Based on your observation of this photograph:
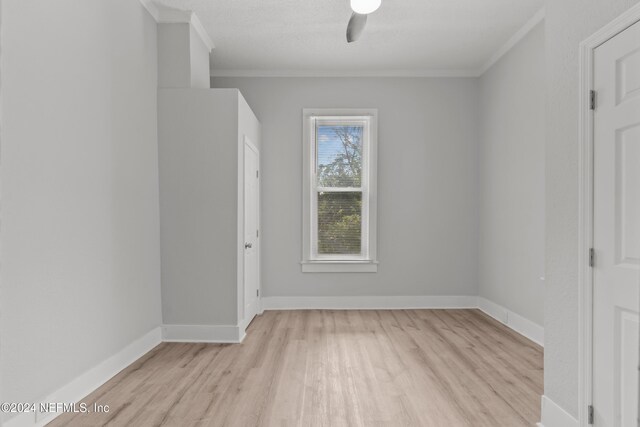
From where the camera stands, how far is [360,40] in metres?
4.29

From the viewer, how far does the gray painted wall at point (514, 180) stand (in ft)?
12.4

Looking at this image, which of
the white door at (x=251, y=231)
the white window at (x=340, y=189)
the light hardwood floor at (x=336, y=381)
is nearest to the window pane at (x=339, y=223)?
the white window at (x=340, y=189)

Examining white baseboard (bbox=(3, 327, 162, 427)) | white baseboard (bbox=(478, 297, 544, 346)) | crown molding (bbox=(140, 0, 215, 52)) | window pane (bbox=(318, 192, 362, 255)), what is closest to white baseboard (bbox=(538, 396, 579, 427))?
white baseboard (bbox=(478, 297, 544, 346))

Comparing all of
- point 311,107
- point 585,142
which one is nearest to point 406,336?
point 585,142

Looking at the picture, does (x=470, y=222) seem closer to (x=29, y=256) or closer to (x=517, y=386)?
(x=517, y=386)

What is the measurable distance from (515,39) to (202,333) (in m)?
4.31

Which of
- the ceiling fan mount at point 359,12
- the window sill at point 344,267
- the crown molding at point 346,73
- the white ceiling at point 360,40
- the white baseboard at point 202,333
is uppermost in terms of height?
the white ceiling at point 360,40

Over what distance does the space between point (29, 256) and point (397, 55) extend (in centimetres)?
412

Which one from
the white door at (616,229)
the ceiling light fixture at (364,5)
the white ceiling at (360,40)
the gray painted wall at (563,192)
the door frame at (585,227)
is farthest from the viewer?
the white ceiling at (360,40)

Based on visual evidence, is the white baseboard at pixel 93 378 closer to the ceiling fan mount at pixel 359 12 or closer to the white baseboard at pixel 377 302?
the white baseboard at pixel 377 302

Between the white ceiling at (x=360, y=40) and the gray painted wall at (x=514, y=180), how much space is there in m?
0.37

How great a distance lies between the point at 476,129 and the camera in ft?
17.1

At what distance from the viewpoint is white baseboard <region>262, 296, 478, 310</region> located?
5.16m

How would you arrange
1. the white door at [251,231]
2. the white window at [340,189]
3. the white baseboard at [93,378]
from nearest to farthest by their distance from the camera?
the white baseboard at [93,378]
the white door at [251,231]
the white window at [340,189]
